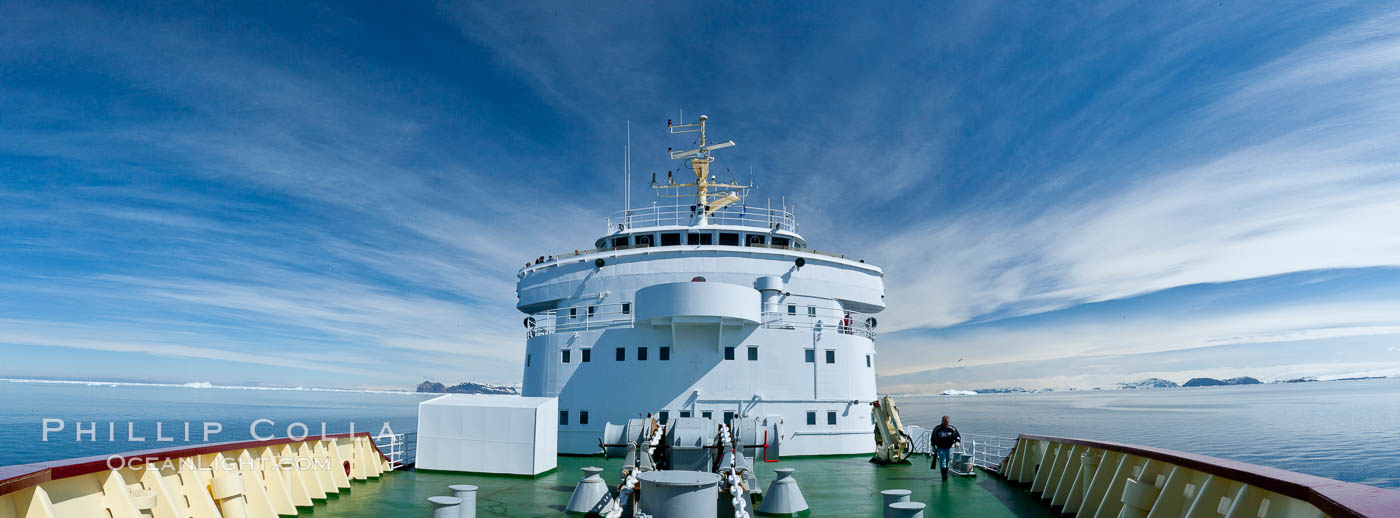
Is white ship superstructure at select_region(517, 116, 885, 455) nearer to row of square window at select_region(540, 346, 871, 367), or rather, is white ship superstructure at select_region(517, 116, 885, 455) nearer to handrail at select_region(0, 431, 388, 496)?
row of square window at select_region(540, 346, 871, 367)

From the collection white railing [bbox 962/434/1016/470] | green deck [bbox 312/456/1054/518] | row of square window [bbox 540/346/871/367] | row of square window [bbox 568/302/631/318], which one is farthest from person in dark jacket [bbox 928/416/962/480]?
row of square window [bbox 568/302/631/318]

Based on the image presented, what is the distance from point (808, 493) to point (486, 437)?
24.0 ft

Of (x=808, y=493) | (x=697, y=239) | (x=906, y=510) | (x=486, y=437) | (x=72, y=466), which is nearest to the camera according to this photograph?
(x=72, y=466)

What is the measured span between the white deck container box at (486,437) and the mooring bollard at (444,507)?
7310mm

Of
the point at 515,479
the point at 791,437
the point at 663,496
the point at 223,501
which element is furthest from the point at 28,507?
the point at 791,437

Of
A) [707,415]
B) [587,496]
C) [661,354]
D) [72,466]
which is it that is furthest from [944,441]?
[72,466]

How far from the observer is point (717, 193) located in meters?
27.1

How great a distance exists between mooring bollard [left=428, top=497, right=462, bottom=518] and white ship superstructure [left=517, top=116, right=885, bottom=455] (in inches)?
401

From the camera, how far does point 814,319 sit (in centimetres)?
2097

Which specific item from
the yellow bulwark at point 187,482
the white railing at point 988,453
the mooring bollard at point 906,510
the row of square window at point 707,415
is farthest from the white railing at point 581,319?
the mooring bollard at point 906,510

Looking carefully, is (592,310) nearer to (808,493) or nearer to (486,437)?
(486,437)

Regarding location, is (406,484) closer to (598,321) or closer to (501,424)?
(501,424)

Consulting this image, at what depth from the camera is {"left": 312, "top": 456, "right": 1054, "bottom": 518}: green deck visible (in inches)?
440

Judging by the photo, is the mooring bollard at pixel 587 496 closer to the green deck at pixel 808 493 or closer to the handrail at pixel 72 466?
the green deck at pixel 808 493
